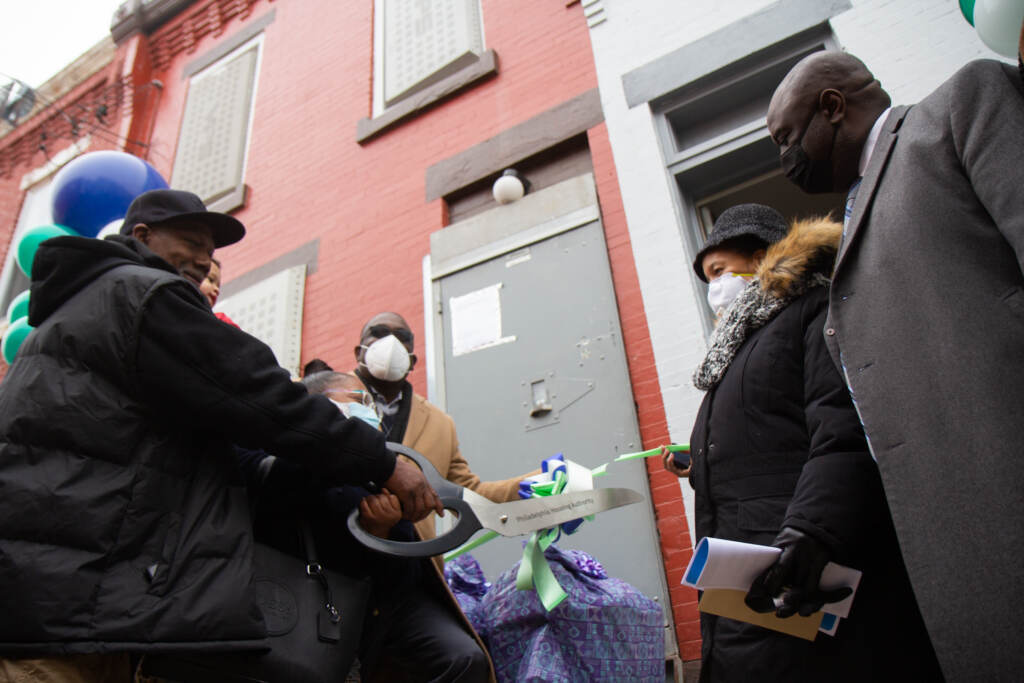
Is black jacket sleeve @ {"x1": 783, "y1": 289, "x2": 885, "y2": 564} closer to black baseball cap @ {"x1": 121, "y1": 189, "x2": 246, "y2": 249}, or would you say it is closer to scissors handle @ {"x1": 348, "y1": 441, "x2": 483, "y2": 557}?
scissors handle @ {"x1": 348, "y1": 441, "x2": 483, "y2": 557}

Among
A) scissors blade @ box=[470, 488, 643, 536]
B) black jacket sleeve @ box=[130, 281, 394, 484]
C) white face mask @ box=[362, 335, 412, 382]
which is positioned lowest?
scissors blade @ box=[470, 488, 643, 536]

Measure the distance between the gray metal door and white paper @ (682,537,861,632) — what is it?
6.05 feet

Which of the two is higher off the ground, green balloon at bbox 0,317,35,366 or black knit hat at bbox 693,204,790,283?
green balloon at bbox 0,317,35,366

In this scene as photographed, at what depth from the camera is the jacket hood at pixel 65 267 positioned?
1.50 meters

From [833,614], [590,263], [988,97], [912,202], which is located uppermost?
[590,263]

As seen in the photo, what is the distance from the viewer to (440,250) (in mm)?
4570

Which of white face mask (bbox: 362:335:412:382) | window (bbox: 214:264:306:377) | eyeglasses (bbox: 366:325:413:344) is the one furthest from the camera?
window (bbox: 214:264:306:377)

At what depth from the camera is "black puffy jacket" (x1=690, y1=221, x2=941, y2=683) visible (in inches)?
49.4

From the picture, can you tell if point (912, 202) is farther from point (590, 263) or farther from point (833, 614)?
point (590, 263)

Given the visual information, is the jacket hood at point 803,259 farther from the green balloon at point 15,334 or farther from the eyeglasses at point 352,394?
the green balloon at point 15,334

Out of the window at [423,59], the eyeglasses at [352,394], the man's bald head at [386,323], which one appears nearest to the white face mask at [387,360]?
the man's bald head at [386,323]

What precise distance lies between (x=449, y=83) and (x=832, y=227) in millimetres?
4254

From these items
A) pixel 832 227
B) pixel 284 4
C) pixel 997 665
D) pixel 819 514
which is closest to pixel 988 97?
pixel 832 227

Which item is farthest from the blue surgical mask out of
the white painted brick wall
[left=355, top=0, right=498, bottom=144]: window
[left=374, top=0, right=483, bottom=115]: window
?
[left=374, top=0, right=483, bottom=115]: window
